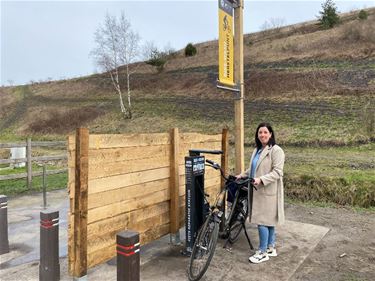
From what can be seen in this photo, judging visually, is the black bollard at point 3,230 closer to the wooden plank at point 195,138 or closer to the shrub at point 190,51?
the wooden plank at point 195,138

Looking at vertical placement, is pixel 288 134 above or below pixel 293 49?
below

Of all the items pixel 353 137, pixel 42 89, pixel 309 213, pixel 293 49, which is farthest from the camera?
pixel 42 89

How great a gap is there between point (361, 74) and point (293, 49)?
39.5 ft

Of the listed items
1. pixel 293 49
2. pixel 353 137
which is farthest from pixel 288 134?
pixel 293 49

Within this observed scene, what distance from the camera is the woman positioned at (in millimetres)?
4711

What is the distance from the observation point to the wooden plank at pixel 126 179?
400 cm

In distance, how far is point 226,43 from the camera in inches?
227

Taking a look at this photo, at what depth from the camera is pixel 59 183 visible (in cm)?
1134

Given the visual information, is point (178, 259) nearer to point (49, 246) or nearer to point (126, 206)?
point (126, 206)

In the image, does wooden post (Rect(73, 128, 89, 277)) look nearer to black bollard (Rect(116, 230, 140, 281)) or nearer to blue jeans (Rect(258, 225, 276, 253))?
black bollard (Rect(116, 230, 140, 281))

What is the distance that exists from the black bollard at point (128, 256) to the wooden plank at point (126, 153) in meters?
1.26

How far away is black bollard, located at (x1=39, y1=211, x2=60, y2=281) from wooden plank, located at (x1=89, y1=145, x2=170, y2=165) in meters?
0.79

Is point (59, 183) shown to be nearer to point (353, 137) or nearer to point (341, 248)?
point (341, 248)

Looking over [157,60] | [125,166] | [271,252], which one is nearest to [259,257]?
[271,252]
